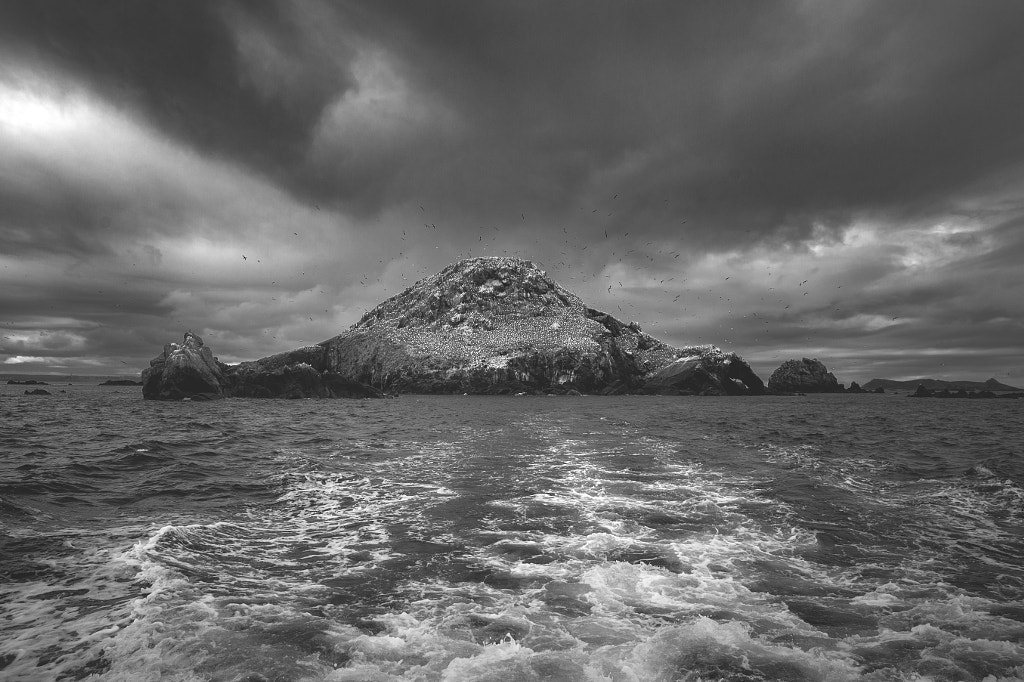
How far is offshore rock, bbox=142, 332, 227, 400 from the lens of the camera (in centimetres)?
5981

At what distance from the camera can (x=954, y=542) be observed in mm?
9539

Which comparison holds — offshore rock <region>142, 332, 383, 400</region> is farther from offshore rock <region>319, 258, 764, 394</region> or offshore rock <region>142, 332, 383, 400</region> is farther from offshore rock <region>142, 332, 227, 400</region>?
offshore rock <region>319, 258, 764, 394</region>

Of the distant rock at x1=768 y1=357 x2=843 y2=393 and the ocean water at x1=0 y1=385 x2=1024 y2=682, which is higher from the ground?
the distant rock at x1=768 y1=357 x2=843 y2=393

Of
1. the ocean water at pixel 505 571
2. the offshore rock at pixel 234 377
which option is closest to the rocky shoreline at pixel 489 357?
the offshore rock at pixel 234 377

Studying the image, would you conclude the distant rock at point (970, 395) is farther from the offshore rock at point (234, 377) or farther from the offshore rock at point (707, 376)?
the offshore rock at point (234, 377)

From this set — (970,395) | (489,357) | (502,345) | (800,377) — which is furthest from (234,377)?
(970,395)

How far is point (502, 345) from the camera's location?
114625 mm

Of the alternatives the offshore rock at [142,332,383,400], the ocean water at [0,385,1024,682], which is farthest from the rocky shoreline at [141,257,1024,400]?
the ocean water at [0,385,1024,682]

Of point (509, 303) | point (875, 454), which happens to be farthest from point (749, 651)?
point (509, 303)

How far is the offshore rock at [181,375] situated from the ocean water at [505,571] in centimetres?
4840

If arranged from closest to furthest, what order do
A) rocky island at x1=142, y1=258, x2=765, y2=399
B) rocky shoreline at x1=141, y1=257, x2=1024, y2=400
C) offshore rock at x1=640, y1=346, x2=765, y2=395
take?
1. rocky shoreline at x1=141, y1=257, x2=1024, y2=400
2. rocky island at x1=142, y1=258, x2=765, y2=399
3. offshore rock at x1=640, y1=346, x2=765, y2=395

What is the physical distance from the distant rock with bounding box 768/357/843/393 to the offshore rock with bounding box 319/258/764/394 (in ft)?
96.0

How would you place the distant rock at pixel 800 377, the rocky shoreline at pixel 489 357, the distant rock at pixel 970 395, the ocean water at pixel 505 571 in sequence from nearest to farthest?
the ocean water at pixel 505 571, the rocky shoreline at pixel 489 357, the distant rock at pixel 970 395, the distant rock at pixel 800 377

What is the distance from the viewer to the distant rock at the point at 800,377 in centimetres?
13362
